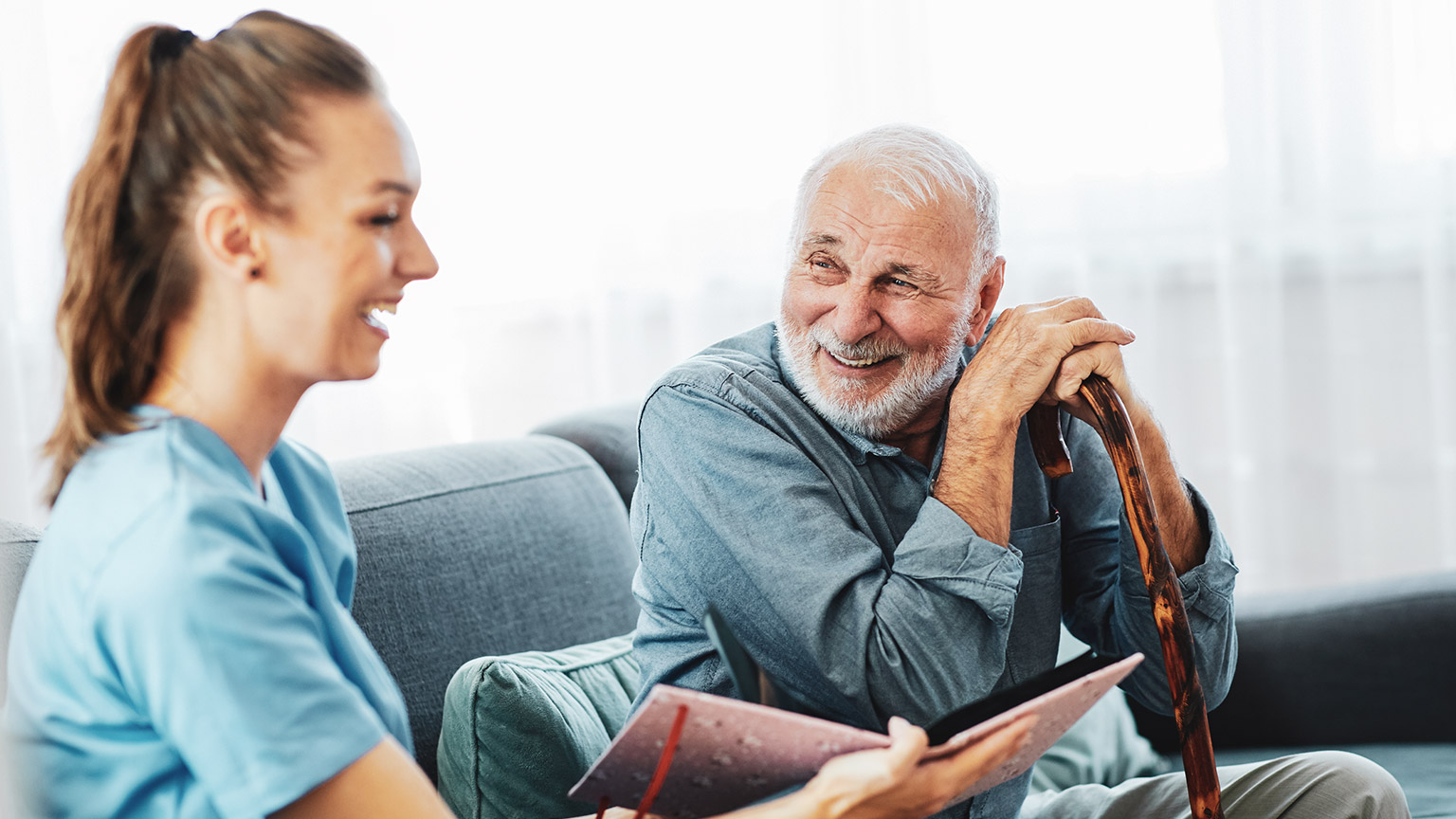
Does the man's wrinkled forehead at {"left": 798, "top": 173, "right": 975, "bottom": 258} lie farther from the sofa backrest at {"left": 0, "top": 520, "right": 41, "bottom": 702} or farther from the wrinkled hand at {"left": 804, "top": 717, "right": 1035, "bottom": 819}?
the sofa backrest at {"left": 0, "top": 520, "right": 41, "bottom": 702}

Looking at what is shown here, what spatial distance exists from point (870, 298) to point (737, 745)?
60cm

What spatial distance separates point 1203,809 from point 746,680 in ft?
1.78

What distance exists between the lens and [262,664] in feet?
2.09

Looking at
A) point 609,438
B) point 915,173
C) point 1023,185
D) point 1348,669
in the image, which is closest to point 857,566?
point 915,173

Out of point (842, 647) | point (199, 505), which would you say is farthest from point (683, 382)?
point (199, 505)

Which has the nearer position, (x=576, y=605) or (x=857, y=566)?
(x=857, y=566)

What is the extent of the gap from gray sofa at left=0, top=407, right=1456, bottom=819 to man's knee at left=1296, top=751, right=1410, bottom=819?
0.36 m

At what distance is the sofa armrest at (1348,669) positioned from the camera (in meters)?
1.78

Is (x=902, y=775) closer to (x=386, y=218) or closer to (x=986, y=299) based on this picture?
(x=386, y=218)

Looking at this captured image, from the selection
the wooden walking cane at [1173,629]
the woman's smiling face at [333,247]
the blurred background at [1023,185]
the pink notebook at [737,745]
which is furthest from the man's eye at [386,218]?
the blurred background at [1023,185]

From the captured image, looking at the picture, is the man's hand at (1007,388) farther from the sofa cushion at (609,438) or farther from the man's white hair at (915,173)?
the sofa cushion at (609,438)

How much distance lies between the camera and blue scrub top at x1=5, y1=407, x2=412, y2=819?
626 mm

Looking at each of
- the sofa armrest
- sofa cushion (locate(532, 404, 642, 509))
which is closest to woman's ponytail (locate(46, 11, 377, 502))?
sofa cushion (locate(532, 404, 642, 509))

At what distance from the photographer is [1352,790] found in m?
1.26
